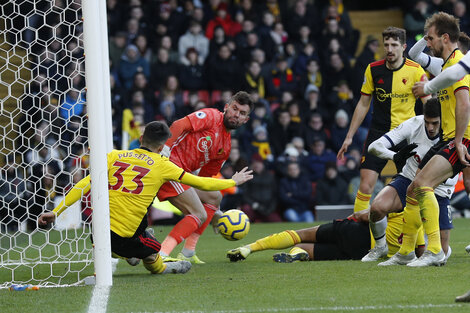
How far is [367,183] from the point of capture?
913 cm

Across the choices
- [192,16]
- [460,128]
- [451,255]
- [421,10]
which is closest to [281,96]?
[192,16]

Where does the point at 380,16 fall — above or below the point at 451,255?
above

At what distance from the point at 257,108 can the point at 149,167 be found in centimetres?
911

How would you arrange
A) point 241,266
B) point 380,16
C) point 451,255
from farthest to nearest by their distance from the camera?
point 380,16 < point 451,255 < point 241,266

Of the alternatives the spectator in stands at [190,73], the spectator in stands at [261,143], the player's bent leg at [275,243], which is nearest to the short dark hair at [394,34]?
the player's bent leg at [275,243]

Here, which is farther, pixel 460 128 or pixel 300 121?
pixel 300 121

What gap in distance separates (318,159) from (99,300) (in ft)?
33.6

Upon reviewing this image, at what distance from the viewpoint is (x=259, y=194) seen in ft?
48.5

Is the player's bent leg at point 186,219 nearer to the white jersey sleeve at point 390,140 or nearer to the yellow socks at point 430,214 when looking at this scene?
the white jersey sleeve at point 390,140

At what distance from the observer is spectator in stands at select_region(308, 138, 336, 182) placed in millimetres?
15297

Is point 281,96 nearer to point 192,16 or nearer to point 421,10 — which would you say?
point 192,16

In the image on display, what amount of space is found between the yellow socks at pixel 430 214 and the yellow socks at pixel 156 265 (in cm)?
227

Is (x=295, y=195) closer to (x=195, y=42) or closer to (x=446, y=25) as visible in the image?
(x=195, y=42)

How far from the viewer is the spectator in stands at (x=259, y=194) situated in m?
14.8
